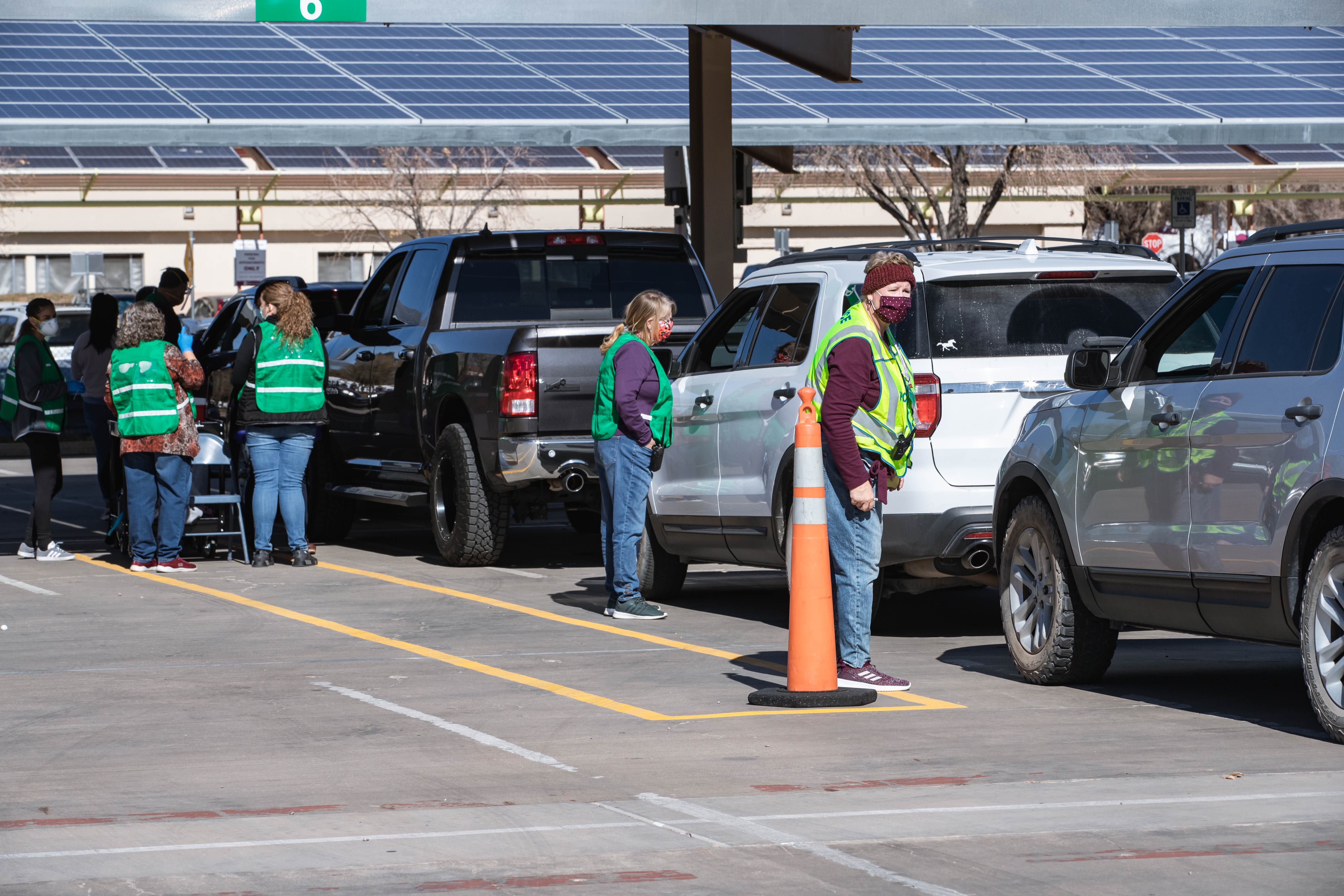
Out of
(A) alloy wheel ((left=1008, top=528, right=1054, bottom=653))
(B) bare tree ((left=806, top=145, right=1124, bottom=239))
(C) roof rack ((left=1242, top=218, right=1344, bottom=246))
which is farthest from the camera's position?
(B) bare tree ((left=806, top=145, right=1124, bottom=239))

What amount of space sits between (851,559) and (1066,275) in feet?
7.46

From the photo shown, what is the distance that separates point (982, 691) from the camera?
8906mm

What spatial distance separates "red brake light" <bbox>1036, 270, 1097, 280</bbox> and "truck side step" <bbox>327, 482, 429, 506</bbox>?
6050 millimetres

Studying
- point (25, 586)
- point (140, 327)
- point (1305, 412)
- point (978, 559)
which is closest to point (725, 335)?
point (978, 559)

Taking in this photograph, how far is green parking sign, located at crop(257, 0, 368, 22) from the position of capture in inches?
472

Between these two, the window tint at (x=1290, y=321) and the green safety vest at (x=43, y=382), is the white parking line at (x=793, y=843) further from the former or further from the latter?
the green safety vest at (x=43, y=382)

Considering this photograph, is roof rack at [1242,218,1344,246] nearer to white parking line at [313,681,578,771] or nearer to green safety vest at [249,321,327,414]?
white parking line at [313,681,578,771]

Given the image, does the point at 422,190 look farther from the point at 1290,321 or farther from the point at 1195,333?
the point at 1290,321

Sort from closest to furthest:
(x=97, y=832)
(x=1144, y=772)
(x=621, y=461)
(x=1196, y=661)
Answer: (x=97, y=832)
(x=1144, y=772)
(x=1196, y=661)
(x=621, y=461)

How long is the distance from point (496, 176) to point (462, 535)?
35518mm

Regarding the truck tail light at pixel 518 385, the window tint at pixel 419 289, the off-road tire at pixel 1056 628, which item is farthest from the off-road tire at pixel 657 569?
the off-road tire at pixel 1056 628

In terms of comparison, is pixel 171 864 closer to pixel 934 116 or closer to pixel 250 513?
pixel 250 513

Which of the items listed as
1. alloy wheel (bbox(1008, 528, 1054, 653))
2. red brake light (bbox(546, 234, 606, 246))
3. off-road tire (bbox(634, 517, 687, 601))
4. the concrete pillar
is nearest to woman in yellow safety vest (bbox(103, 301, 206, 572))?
red brake light (bbox(546, 234, 606, 246))

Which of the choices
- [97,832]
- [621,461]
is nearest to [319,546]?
[621,461]
